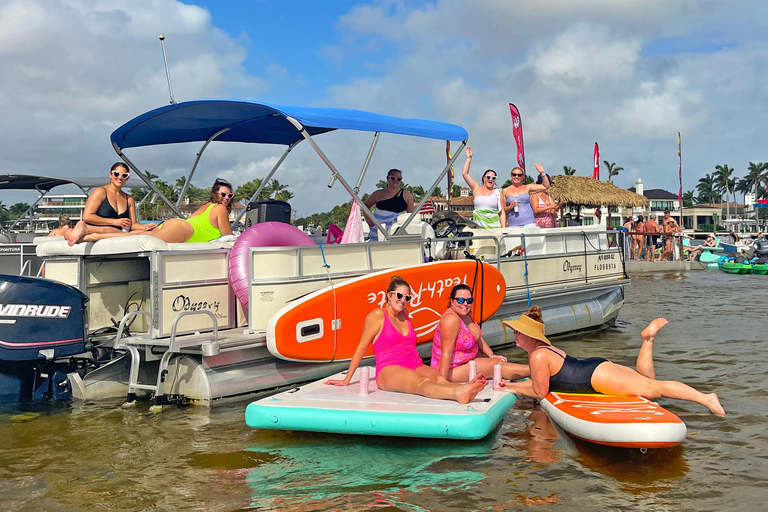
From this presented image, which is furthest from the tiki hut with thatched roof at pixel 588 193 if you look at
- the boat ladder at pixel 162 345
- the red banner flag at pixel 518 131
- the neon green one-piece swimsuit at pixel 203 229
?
the boat ladder at pixel 162 345

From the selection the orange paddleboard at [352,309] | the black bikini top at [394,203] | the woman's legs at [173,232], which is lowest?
the orange paddleboard at [352,309]

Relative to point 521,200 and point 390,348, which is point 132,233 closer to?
point 390,348

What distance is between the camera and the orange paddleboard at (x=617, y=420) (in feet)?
16.1

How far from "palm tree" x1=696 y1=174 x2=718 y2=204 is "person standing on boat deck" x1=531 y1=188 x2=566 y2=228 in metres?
121

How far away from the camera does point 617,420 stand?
16.6ft

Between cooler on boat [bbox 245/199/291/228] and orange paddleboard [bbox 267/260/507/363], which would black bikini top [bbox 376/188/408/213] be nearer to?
cooler on boat [bbox 245/199/291/228]

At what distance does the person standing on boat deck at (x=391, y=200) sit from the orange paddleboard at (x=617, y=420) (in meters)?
4.57

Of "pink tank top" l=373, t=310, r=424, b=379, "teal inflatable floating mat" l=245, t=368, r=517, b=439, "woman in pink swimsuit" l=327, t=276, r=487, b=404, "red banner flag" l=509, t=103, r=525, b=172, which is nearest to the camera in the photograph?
"teal inflatable floating mat" l=245, t=368, r=517, b=439

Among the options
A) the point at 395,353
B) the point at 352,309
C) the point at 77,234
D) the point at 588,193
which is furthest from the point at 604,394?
the point at 588,193

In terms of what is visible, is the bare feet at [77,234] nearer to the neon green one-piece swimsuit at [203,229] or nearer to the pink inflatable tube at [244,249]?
the neon green one-piece swimsuit at [203,229]

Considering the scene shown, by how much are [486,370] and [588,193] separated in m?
25.7

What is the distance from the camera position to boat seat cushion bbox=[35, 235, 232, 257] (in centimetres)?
673

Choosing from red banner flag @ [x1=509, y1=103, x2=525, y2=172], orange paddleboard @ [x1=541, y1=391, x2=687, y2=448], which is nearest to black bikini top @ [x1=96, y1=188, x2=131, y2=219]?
orange paddleboard @ [x1=541, y1=391, x2=687, y2=448]

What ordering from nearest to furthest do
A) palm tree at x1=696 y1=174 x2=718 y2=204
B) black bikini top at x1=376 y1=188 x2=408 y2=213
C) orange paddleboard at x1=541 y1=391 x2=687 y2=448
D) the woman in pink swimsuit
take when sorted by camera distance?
orange paddleboard at x1=541 y1=391 x2=687 y2=448, the woman in pink swimsuit, black bikini top at x1=376 y1=188 x2=408 y2=213, palm tree at x1=696 y1=174 x2=718 y2=204
